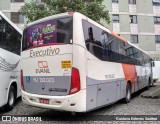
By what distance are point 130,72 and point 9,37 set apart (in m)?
6.27

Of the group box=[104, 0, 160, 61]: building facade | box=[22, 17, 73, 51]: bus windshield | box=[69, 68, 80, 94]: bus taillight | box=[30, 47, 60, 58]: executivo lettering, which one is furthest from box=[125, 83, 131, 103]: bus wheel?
box=[104, 0, 160, 61]: building facade

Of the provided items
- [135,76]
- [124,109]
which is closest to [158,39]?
[135,76]

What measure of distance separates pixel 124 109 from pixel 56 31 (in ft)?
15.1

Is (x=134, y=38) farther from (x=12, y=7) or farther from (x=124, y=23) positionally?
(x=12, y=7)

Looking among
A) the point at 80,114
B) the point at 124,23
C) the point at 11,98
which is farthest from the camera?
the point at 124,23

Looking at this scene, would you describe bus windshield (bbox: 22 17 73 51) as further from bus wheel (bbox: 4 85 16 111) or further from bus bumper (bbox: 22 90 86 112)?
bus wheel (bbox: 4 85 16 111)

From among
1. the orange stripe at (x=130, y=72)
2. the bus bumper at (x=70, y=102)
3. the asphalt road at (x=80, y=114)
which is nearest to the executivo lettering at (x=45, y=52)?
the bus bumper at (x=70, y=102)

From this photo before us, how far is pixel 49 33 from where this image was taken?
8.17 metres

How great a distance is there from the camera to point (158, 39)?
37.7 m

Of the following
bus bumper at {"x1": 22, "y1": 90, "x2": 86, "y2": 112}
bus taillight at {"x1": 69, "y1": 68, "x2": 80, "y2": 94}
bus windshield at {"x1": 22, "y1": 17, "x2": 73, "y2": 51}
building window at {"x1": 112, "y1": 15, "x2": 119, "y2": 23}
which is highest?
bus windshield at {"x1": 22, "y1": 17, "x2": 73, "y2": 51}

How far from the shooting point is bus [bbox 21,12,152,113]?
752cm

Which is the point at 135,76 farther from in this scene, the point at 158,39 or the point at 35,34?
the point at 158,39

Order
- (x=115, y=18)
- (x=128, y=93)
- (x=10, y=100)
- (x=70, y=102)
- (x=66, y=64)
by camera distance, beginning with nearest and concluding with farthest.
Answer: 1. (x=70, y=102)
2. (x=66, y=64)
3. (x=10, y=100)
4. (x=128, y=93)
5. (x=115, y=18)

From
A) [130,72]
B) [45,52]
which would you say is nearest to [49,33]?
[45,52]
